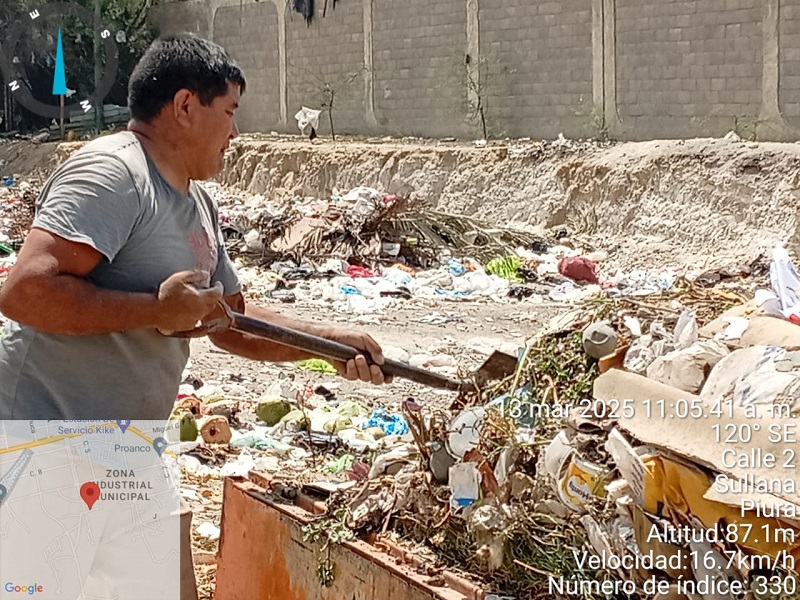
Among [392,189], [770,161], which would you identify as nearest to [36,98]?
[392,189]

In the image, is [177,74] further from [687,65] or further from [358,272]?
[687,65]

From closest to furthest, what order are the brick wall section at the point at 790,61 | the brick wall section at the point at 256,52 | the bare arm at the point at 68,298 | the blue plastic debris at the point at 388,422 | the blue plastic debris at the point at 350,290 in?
the bare arm at the point at 68,298 → the blue plastic debris at the point at 388,422 → the blue plastic debris at the point at 350,290 → the brick wall section at the point at 790,61 → the brick wall section at the point at 256,52

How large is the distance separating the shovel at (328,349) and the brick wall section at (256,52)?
18.7 metres

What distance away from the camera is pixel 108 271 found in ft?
7.61

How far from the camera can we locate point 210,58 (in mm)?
2402

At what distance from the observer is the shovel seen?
255 cm

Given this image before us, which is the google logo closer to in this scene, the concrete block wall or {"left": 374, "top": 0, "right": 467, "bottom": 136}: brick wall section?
the concrete block wall

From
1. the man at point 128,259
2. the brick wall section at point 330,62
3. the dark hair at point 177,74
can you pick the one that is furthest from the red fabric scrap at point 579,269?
the dark hair at point 177,74

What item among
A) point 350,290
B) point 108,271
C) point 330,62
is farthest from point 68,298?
point 330,62

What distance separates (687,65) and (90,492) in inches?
508

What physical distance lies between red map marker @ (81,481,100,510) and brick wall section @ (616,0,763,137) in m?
12.2

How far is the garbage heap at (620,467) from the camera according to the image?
2232 mm

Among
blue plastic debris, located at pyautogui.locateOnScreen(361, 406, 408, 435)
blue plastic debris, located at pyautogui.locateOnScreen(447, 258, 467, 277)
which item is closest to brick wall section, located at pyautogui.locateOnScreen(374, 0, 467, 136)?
blue plastic debris, located at pyautogui.locateOnScreen(447, 258, 467, 277)

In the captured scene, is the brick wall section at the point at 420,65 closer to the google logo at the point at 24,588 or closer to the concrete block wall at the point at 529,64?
the concrete block wall at the point at 529,64
